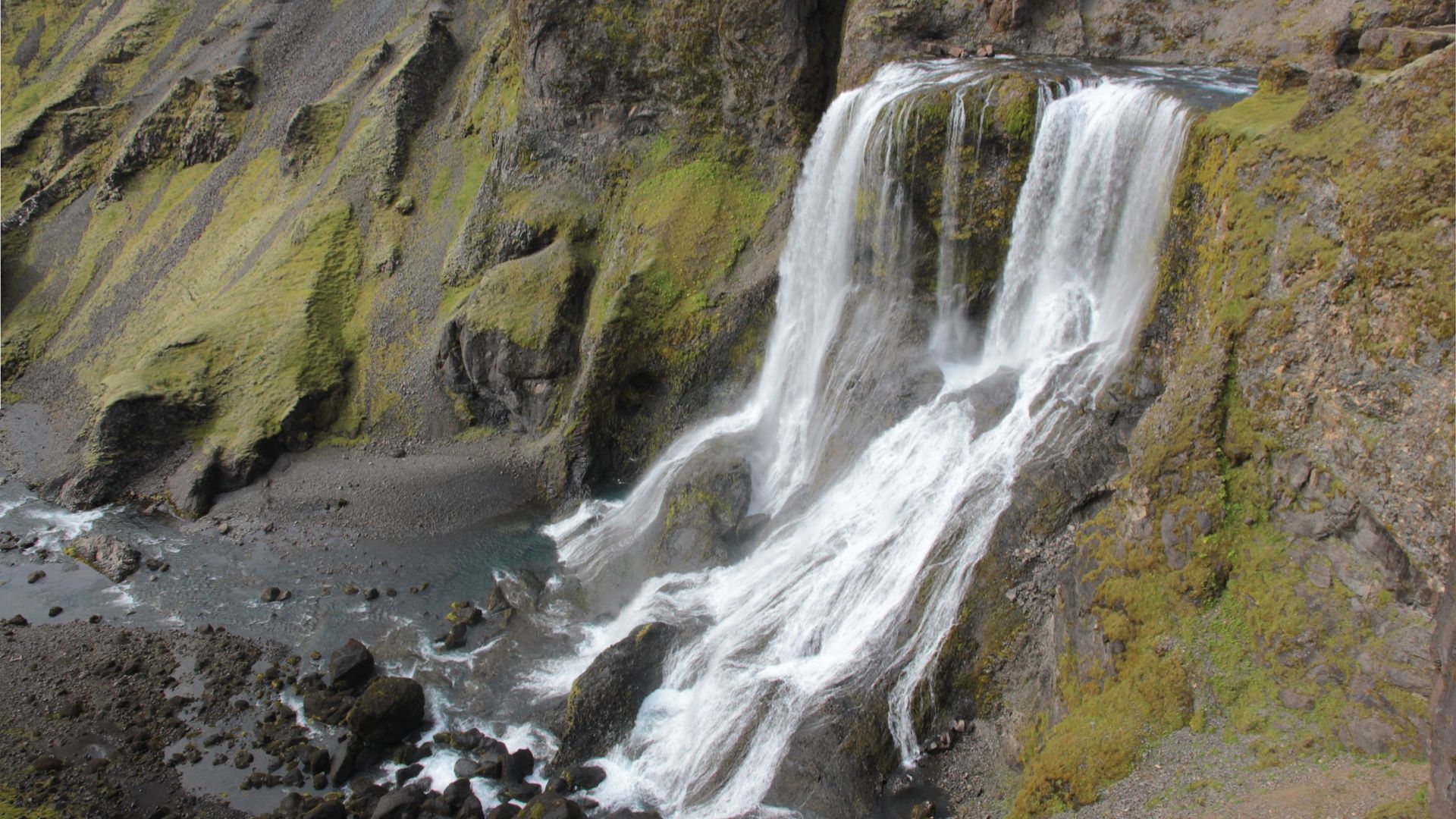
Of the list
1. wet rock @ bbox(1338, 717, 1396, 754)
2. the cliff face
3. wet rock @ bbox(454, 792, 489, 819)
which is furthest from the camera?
wet rock @ bbox(454, 792, 489, 819)

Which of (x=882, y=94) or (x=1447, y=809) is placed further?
(x=882, y=94)

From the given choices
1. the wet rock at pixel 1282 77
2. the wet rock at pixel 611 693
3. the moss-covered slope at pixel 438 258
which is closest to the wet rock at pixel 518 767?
the wet rock at pixel 611 693

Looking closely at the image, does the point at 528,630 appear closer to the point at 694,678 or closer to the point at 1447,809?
the point at 694,678

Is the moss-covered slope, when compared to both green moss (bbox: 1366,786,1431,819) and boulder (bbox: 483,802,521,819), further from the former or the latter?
green moss (bbox: 1366,786,1431,819)

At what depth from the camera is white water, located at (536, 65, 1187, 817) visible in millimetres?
15828

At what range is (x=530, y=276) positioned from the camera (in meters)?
29.7

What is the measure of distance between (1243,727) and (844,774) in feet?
20.4

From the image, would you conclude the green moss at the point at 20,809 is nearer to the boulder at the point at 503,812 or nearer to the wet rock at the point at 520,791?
the boulder at the point at 503,812

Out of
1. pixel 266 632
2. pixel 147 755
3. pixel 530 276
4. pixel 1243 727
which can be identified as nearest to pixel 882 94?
pixel 530 276

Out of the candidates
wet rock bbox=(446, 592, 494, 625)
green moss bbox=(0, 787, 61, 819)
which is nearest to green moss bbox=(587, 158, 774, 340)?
wet rock bbox=(446, 592, 494, 625)

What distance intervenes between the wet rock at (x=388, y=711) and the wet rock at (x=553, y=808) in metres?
4.13

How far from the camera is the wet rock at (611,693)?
16891mm

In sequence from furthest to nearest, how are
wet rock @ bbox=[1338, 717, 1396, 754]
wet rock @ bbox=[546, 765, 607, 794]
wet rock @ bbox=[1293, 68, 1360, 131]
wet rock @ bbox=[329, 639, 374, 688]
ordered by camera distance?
wet rock @ bbox=[329, 639, 374, 688] < wet rock @ bbox=[546, 765, 607, 794] < wet rock @ bbox=[1293, 68, 1360, 131] < wet rock @ bbox=[1338, 717, 1396, 754]

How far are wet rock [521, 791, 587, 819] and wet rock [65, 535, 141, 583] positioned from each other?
58.8ft
